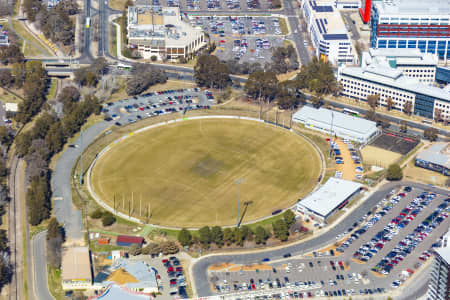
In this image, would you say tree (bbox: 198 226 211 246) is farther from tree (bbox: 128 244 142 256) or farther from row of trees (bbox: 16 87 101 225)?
row of trees (bbox: 16 87 101 225)

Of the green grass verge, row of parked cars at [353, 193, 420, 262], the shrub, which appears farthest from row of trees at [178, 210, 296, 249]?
the green grass verge

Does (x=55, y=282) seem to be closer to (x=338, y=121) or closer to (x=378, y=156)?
(x=378, y=156)

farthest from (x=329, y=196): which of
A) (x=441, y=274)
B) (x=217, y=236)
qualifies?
(x=441, y=274)

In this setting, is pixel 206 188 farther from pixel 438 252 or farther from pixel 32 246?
pixel 438 252

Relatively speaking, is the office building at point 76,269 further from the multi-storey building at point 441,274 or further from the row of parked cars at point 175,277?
the multi-storey building at point 441,274

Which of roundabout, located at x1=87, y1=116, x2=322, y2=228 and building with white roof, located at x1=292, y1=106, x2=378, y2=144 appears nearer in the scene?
roundabout, located at x1=87, y1=116, x2=322, y2=228
